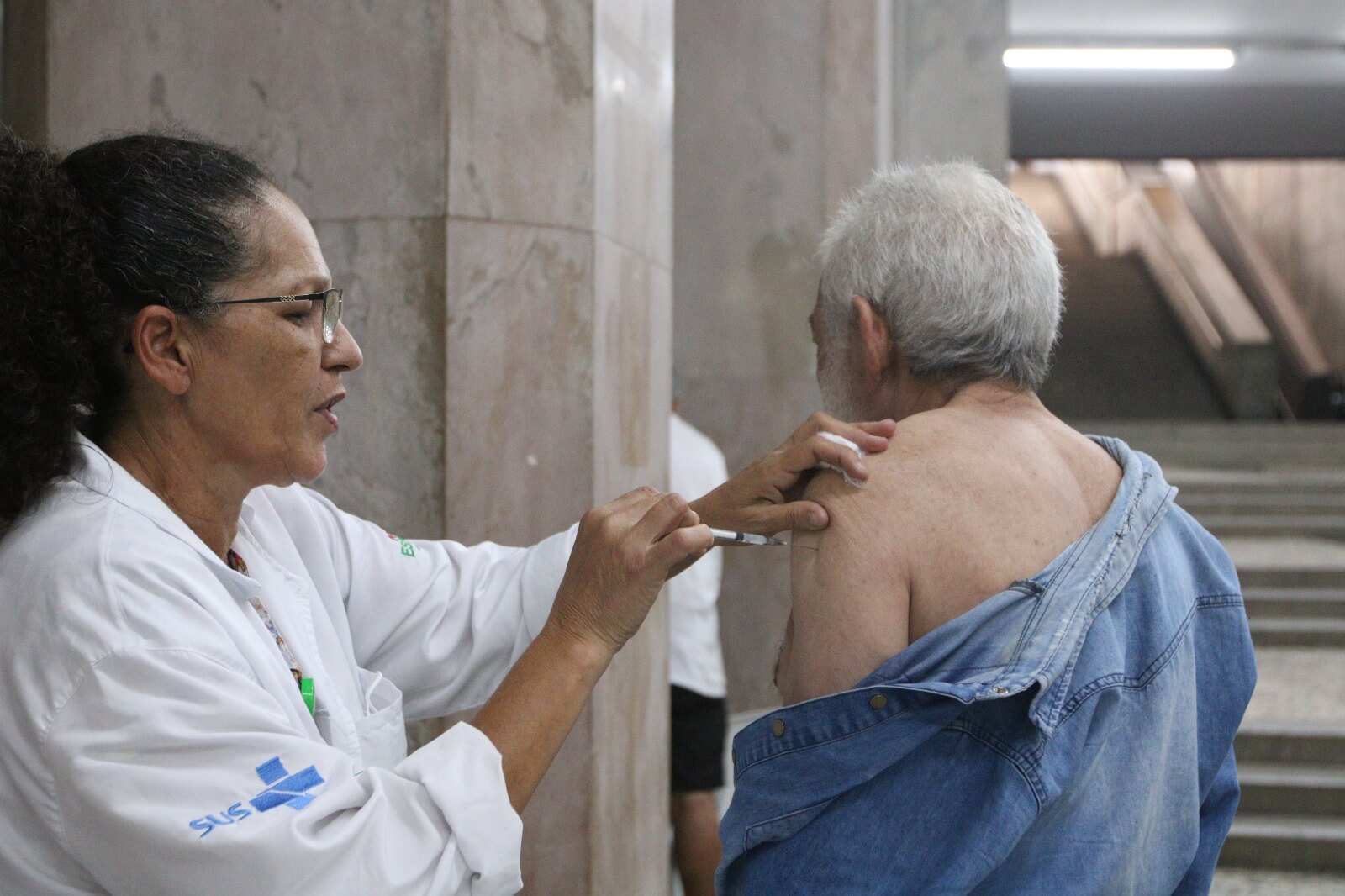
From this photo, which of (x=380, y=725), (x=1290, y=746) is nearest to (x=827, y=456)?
(x=380, y=725)

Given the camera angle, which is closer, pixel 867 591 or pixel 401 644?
pixel 867 591

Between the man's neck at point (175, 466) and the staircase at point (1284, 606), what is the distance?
4429 millimetres

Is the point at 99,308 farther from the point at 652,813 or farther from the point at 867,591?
the point at 652,813

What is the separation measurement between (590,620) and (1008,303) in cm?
68

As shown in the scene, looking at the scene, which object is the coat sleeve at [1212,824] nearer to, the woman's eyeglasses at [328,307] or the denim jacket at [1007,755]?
the denim jacket at [1007,755]

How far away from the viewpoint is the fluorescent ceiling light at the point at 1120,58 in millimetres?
11555

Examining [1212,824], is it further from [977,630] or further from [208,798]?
[208,798]

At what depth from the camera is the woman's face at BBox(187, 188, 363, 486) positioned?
162cm

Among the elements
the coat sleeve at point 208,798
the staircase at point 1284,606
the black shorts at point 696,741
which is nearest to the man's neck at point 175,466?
the coat sleeve at point 208,798

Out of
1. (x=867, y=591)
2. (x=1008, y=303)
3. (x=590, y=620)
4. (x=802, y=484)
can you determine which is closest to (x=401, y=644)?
(x=590, y=620)

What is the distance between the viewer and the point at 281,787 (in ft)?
4.42

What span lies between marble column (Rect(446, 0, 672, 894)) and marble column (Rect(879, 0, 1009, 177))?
5.40 meters

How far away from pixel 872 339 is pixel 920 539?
29 cm

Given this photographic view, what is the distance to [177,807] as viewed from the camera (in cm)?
130
